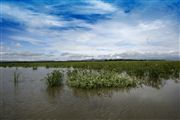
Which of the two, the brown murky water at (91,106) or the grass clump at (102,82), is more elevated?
the grass clump at (102,82)

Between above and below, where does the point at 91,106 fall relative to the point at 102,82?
below

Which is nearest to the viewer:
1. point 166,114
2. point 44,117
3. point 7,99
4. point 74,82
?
point 44,117

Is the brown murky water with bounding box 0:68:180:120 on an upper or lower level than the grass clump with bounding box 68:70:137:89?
lower

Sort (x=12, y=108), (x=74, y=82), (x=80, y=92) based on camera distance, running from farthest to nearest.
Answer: (x=74, y=82) → (x=80, y=92) → (x=12, y=108)

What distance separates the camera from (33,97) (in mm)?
7879

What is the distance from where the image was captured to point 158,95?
8250mm

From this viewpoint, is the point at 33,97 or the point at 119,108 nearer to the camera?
the point at 119,108

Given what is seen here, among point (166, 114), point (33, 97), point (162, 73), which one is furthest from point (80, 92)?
point (162, 73)

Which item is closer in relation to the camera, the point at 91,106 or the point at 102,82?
the point at 91,106

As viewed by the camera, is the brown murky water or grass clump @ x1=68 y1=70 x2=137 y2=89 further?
grass clump @ x1=68 y1=70 x2=137 y2=89

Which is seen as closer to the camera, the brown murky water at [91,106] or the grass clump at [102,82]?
the brown murky water at [91,106]

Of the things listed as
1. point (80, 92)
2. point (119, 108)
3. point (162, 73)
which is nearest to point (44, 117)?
point (119, 108)

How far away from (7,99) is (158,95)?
669 cm

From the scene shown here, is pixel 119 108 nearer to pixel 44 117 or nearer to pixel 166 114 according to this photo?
pixel 166 114
